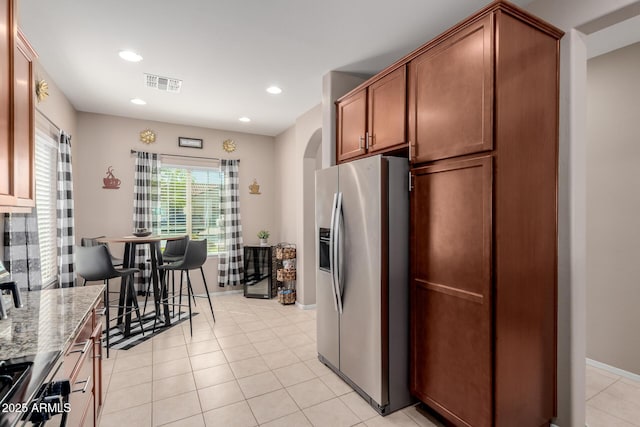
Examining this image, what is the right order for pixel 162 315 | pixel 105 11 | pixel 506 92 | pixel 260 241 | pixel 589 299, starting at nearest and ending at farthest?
pixel 506 92 < pixel 105 11 < pixel 589 299 < pixel 162 315 < pixel 260 241

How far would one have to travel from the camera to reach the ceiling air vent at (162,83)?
3.27 metres

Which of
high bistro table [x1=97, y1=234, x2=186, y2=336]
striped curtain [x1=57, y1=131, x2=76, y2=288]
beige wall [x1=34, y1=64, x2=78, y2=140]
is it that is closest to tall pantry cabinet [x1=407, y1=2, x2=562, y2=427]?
high bistro table [x1=97, y1=234, x2=186, y2=336]

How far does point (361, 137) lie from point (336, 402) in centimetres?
211

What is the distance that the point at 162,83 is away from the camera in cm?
338

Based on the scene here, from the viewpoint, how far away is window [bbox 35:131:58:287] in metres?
3.18

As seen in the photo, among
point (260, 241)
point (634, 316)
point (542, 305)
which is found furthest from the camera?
point (260, 241)

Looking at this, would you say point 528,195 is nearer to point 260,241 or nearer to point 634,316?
point 634,316

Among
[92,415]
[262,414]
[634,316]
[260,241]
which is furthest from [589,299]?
[260,241]

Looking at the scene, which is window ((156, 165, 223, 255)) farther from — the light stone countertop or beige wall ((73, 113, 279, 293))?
the light stone countertop

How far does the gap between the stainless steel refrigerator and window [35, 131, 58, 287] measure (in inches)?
118

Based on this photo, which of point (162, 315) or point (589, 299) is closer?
point (589, 299)

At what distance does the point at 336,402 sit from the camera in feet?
7.67

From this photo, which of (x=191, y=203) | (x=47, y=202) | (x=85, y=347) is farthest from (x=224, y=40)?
(x=191, y=203)

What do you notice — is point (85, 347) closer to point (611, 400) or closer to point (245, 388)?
point (245, 388)
